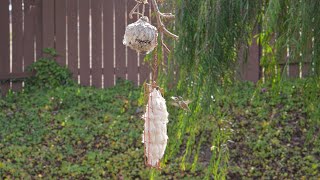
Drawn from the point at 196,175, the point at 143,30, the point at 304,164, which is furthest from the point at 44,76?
the point at 143,30

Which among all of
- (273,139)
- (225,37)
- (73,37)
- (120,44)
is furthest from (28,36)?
(225,37)

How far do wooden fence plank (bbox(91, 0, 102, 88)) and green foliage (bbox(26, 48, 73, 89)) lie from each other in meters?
0.33

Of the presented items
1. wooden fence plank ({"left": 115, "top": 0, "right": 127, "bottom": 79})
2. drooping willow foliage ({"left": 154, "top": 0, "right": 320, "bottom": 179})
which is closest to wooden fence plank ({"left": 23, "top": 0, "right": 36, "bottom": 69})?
wooden fence plank ({"left": 115, "top": 0, "right": 127, "bottom": 79})

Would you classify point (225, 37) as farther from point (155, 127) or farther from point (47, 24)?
point (47, 24)

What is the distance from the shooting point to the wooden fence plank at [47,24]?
→ 7902mm

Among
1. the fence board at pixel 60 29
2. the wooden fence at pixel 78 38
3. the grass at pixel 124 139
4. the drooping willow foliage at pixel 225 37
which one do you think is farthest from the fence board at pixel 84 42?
the drooping willow foliage at pixel 225 37

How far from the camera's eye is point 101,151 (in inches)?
241

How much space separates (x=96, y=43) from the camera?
8.04m

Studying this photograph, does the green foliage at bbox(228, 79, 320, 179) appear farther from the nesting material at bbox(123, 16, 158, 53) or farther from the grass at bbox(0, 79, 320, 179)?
the nesting material at bbox(123, 16, 158, 53)

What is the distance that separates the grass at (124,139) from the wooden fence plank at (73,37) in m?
0.57

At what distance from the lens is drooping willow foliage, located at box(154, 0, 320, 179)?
9.47 feet

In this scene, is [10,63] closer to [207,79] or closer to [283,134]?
[283,134]

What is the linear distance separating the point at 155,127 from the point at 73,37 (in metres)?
5.63

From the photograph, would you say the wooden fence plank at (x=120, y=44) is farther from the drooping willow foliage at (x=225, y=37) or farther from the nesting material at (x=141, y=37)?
the nesting material at (x=141, y=37)
